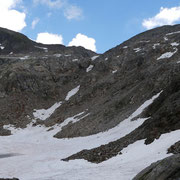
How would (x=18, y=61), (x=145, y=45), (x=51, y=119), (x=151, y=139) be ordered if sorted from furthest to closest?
(x=18, y=61), (x=145, y=45), (x=51, y=119), (x=151, y=139)

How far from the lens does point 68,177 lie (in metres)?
16.0

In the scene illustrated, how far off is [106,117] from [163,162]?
2968 centimetres

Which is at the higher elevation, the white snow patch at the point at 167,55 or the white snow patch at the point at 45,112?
the white snow patch at the point at 167,55

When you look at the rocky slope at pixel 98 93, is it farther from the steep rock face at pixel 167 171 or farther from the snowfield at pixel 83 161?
the steep rock face at pixel 167 171

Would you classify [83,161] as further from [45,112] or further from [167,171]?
[45,112]

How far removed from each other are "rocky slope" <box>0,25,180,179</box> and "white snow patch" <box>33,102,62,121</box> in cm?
25

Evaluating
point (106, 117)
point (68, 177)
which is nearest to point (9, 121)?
point (106, 117)

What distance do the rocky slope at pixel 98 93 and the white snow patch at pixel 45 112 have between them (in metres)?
0.25

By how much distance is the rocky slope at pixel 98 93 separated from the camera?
2445cm

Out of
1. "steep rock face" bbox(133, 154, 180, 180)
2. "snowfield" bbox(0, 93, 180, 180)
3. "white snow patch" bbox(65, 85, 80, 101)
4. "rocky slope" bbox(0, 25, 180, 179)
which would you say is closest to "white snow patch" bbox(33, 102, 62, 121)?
"rocky slope" bbox(0, 25, 180, 179)

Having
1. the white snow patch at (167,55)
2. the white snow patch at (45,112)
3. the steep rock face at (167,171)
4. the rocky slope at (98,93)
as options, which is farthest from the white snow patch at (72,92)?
the steep rock face at (167,171)

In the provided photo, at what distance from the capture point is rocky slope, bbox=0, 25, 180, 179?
80.2 feet

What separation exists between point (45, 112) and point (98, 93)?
50.0ft

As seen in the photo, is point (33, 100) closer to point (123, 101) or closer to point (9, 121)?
point (9, 121)
